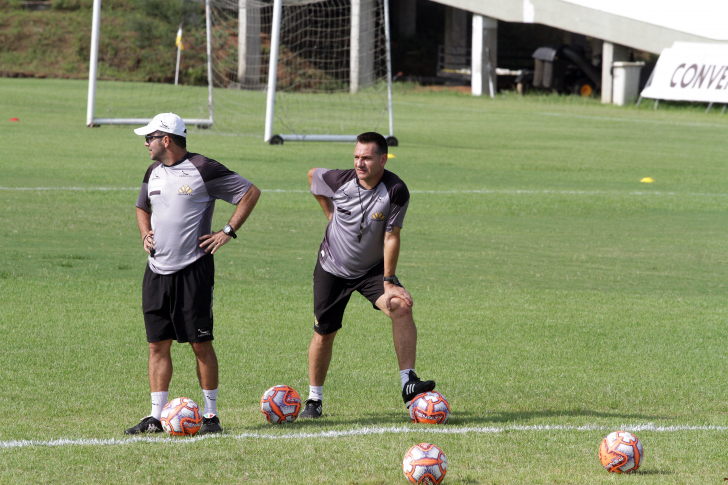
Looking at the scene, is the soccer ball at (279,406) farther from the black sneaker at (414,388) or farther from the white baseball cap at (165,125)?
the white baseball cap at (165,125)

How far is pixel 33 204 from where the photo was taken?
15430 millimetres

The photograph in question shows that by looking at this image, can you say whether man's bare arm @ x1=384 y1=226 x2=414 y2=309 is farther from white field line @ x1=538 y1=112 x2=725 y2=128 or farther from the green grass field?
white field line @ x1=538 y1=112 x2=725 y2=128

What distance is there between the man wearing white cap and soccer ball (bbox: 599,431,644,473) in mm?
2385

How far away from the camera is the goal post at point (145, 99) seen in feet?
86.8

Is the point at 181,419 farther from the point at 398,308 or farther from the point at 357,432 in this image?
the point at 398,308

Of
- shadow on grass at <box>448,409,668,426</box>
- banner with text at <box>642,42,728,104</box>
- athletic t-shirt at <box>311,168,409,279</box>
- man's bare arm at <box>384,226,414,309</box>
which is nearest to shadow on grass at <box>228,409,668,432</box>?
shadow on grass at <box>448,409,668,426</box>

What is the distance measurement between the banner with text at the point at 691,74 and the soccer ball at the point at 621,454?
36.5 meters

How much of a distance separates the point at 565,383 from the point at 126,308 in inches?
179

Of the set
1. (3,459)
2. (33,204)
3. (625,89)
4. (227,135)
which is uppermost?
(625,89)

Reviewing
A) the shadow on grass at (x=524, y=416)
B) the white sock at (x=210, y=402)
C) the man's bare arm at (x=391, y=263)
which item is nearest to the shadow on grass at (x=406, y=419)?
the shadow on grass at (x=524, y=416)

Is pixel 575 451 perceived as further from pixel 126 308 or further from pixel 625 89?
pixel 625 89

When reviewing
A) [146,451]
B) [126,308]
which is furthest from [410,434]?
[126,308]

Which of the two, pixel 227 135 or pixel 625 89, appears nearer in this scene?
pixel 227 135

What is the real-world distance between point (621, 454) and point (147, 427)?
2.88 meters
